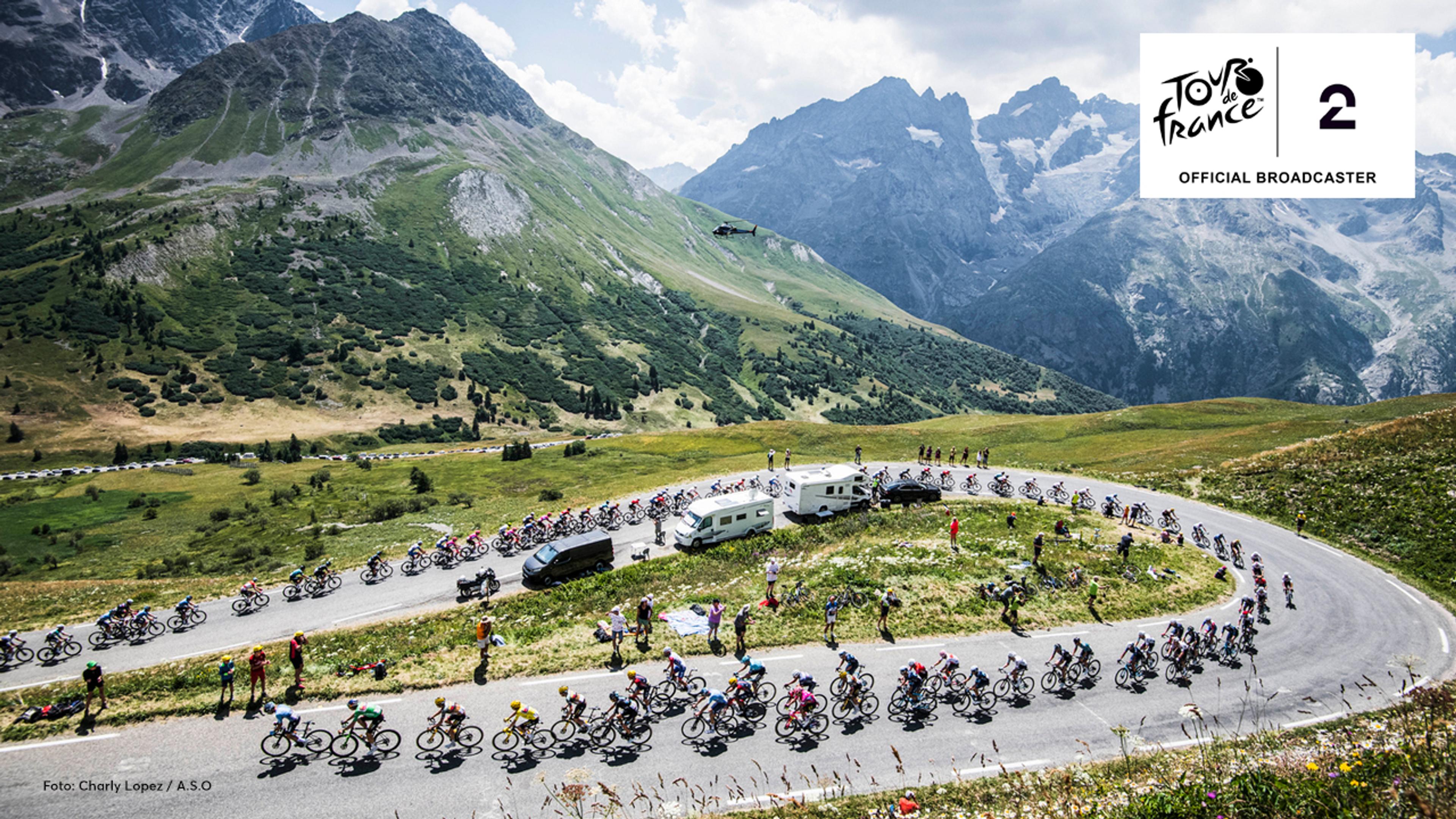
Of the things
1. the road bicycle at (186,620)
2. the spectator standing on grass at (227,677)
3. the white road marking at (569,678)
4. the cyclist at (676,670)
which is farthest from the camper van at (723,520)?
the road bicycle at (186,620)

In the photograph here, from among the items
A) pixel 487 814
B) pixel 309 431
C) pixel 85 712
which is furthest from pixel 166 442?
pixel 487 814

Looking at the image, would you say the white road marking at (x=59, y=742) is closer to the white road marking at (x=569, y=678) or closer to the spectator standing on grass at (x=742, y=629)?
the white road marking at (x=569, y=678)

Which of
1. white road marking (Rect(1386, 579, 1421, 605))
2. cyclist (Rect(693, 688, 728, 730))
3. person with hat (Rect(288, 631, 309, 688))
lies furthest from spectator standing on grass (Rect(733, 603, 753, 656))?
white road marking (Rect(1386, 579, 1421, 605))

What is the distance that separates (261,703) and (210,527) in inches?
1736

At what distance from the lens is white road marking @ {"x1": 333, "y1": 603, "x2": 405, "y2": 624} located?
31734 mm

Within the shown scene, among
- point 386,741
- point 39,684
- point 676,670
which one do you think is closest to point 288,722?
point 386,741

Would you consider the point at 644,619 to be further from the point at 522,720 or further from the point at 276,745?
the point at 276,745

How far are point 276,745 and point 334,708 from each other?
8.36 ft

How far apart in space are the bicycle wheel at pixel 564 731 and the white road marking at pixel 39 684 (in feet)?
73.1

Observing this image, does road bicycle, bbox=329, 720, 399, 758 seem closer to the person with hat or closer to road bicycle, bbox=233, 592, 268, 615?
the person with hat

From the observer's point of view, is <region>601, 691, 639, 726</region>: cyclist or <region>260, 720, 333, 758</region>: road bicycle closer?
<region>260, 720, 333, 758</region>: road bicycle

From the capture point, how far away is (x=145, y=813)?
17.5m

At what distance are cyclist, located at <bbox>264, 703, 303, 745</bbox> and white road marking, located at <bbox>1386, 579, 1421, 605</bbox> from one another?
55.8m

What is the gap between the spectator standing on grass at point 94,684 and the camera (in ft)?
69.0
